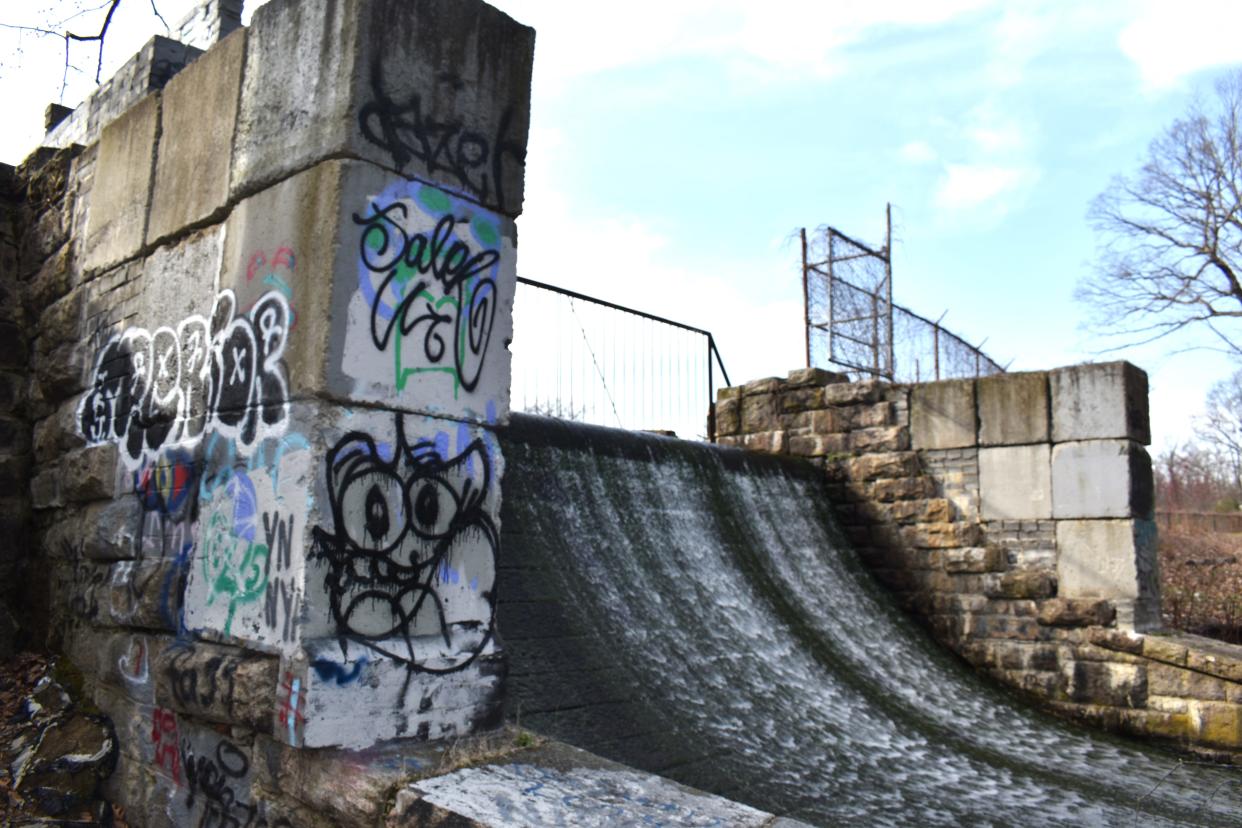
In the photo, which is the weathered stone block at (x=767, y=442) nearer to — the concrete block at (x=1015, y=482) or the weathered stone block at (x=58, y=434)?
the concrete block at (x=1015, y=482)

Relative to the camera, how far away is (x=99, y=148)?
183 inches

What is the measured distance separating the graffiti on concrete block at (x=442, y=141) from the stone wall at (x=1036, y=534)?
19.1 feet

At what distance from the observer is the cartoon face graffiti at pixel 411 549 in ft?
9.43

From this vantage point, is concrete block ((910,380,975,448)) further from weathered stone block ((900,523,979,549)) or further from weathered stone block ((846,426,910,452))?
weathered stone block ((900,523,979,549))

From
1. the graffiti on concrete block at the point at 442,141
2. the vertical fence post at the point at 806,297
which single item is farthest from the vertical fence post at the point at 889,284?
the graffiti on concrete block at the point at 442,141

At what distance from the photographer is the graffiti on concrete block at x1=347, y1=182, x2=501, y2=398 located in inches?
118

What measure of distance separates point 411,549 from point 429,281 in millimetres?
886

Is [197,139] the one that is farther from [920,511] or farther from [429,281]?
[920,511]

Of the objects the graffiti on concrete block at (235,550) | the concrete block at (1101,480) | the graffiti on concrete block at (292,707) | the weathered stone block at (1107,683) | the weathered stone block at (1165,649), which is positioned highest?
the concrete block at (1101,480)

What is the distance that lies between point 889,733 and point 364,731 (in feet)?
13.3

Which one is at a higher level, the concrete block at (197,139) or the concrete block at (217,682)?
the concrete block at (197,139)

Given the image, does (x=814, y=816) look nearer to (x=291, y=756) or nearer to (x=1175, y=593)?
(x=291, y=756)

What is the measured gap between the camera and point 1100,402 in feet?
24.3

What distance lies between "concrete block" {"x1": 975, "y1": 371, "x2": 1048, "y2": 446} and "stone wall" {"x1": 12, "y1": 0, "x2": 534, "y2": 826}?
18.9ft
